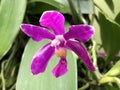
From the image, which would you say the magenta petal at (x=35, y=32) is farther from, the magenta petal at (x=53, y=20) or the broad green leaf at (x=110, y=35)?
the broad green leaf at (x=110, y=35)

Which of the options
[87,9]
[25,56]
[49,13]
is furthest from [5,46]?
[87,9]

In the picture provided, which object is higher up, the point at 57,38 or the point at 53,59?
the point at 57,38

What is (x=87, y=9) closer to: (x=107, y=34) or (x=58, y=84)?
(x=107, y=34)

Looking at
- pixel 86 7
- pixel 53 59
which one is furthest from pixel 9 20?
pixel 86 7

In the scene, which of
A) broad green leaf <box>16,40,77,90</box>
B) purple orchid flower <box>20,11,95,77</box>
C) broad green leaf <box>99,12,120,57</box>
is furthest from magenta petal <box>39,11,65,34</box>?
broad green leaf <box>99,12,120,57</box>

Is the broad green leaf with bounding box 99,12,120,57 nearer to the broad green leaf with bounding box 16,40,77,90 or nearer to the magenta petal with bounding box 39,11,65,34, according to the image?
the broad green leaf with bounding box 16,40,77,90

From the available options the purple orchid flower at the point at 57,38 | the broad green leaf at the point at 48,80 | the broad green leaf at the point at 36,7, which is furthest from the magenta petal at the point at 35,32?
the broad green leaf at the point at 36,7

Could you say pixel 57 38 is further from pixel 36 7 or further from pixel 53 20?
pixel 36 7
